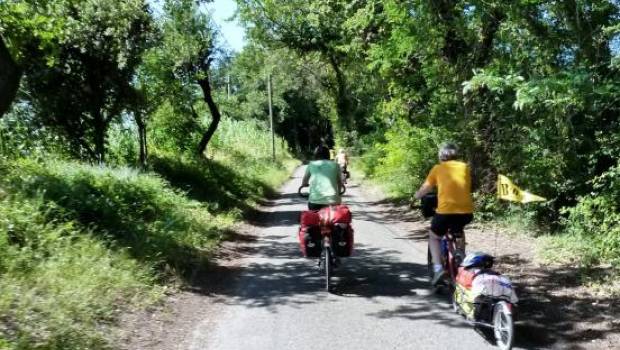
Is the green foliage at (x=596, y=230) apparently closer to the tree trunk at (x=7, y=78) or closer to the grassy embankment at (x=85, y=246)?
the grassy embankment at (x=85, y=246)

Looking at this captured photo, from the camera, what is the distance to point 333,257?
7.98 m

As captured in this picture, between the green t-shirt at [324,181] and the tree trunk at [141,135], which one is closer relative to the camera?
the green t-shirt at [324,181]

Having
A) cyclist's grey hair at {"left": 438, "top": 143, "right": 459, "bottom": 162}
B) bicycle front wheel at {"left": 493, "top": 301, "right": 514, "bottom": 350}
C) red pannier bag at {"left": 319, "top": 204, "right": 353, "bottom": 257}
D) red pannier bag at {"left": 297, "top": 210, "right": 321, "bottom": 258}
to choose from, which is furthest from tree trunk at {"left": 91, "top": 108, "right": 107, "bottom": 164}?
bicycle front wheel at {"left": 493, "top": 301, "right": 514, "bottom": 350}

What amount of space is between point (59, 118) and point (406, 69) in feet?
34.3

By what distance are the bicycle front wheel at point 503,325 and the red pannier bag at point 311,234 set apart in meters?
3.06

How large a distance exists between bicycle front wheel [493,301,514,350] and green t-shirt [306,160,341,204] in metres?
3.40

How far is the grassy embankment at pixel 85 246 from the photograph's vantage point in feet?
17.3

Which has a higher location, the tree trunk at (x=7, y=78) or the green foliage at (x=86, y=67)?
the green foliage at (x=86, y=67)

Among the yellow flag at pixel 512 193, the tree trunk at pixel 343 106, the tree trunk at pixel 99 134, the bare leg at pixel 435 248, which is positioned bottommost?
the bare leg at pixel 435 248

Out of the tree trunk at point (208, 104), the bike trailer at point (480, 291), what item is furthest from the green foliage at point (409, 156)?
the bike trailer at point (480, 291)

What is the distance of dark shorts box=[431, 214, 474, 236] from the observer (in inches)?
271

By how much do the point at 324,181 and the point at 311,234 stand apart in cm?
87

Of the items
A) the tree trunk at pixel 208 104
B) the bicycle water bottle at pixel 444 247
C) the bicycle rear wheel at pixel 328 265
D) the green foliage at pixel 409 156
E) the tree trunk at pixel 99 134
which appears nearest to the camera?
the bicycle water bottle at pixel 444 247

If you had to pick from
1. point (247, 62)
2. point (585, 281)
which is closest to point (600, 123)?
point (585, 281)
